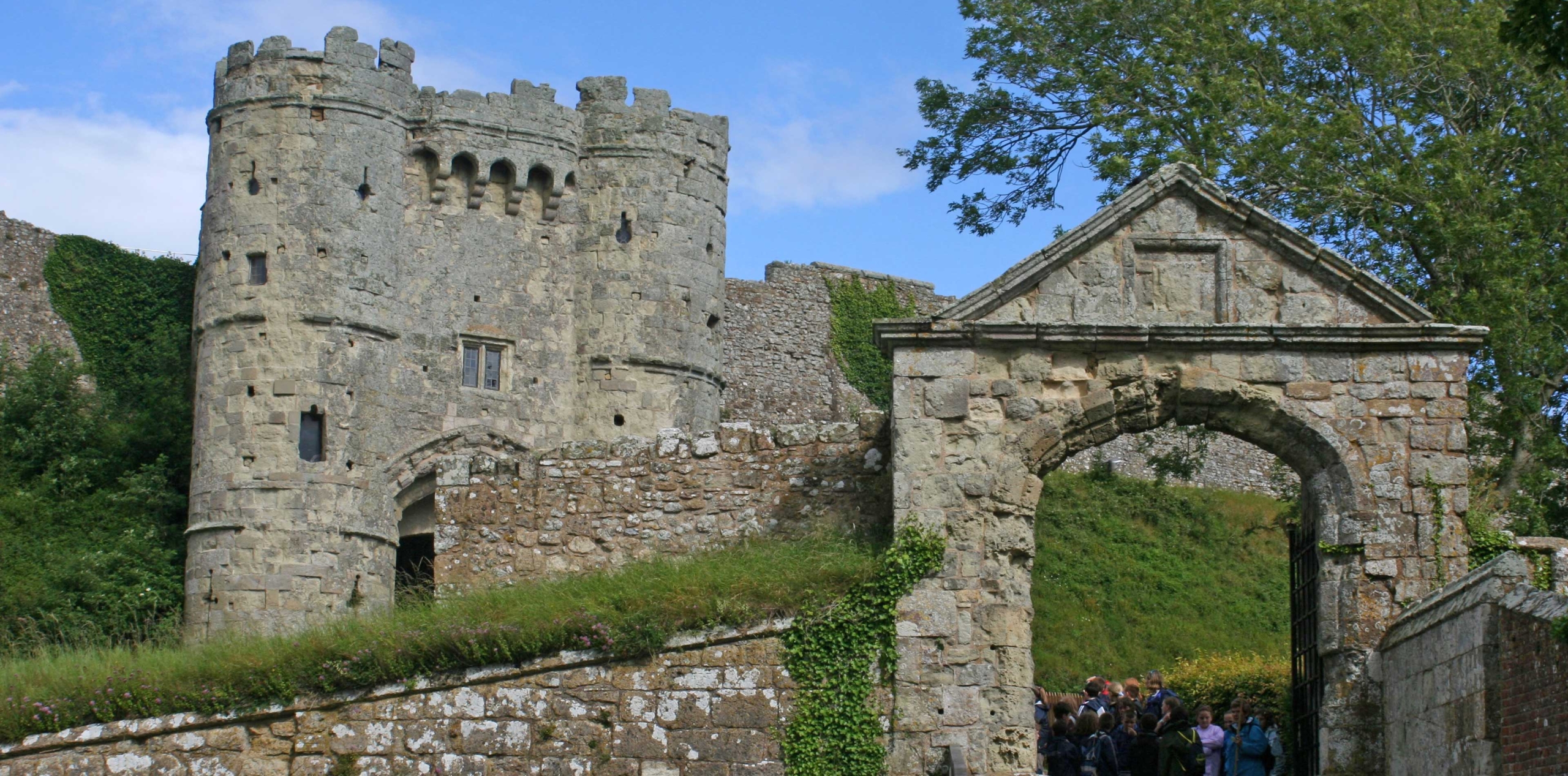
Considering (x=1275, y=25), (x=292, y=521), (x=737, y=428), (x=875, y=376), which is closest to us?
(x=737, y=428)

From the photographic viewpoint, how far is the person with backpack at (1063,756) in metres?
14.4

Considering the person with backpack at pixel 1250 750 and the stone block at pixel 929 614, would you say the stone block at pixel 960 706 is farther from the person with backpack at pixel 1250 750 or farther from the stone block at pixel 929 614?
the person with backpack at pixel 1250 750

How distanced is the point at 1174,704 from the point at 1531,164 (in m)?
9.58

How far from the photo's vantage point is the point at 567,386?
92.1 feet

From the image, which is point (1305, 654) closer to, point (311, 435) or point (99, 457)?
point (311, 435)

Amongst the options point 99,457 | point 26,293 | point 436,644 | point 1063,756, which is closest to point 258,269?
point 99,457

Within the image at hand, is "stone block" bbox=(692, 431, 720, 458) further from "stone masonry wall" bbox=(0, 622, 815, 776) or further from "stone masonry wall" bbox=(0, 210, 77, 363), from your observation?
"stone masonry wall" bbox=(0, 210, 77, 363)

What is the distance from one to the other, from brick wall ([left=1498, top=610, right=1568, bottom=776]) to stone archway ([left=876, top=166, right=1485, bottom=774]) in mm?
3548

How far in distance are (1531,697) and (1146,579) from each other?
60.6ft

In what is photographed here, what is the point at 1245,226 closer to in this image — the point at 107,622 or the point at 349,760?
the point at 349,760

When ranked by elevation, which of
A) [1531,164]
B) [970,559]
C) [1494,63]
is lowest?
[970,559]

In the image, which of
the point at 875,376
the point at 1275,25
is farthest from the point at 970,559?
the point at 875,376

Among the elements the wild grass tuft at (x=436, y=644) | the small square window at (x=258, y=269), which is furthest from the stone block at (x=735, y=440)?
the small square window at (x=258, y=269)

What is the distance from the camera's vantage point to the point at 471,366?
2764cm
